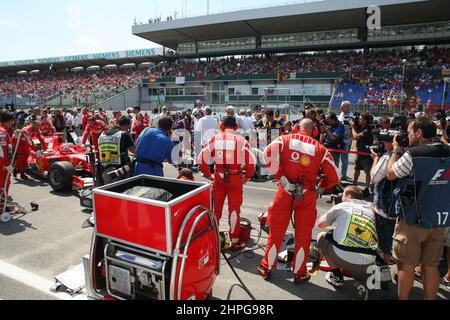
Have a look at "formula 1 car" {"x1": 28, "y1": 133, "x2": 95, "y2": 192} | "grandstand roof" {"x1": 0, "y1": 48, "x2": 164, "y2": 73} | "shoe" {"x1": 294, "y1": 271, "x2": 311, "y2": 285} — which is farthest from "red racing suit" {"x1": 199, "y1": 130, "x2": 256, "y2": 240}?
"grandstand roof" {"x1": 0, "y1": 48, "x2": 164, "y2": 73}

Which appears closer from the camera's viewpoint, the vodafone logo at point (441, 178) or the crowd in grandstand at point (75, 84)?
the vodafone logo at point (441, 178)

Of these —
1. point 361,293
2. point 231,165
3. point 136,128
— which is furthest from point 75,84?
point 361,293

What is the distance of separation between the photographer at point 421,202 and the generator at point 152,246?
5.52 ft

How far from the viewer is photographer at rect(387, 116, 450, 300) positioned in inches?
106

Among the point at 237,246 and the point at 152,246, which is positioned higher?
the point at 152,246

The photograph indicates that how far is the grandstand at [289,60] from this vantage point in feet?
85.8

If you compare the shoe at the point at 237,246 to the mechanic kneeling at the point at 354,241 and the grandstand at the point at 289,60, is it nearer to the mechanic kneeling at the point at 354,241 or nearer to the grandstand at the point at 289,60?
the mechanic kneeling at the point at 354,241

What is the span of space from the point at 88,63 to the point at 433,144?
55.5 m

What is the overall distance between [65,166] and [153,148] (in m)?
3.36

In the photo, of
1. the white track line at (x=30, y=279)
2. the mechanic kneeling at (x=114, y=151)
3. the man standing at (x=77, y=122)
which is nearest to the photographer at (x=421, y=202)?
the white track line at (x=30, y=279)

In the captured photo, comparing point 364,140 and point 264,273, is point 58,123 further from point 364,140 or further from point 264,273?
point 264,273

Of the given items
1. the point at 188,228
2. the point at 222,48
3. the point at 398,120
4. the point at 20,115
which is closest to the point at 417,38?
the point at 222,48

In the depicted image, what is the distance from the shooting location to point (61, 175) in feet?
21.9
